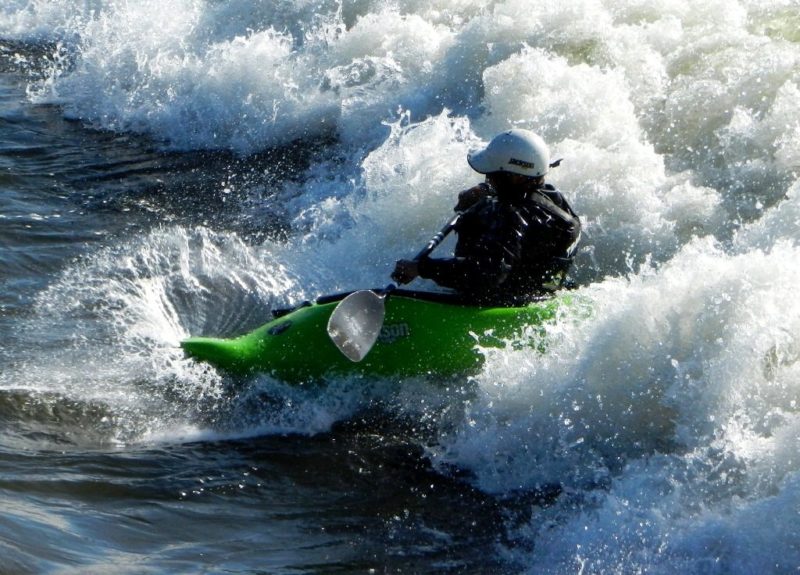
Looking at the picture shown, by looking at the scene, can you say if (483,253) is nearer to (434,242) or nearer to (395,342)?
(434,242)

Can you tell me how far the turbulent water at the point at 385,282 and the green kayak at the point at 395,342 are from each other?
10 cm

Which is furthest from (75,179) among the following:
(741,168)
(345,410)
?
(741,168)

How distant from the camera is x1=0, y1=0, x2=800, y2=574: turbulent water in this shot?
4781 millimetres

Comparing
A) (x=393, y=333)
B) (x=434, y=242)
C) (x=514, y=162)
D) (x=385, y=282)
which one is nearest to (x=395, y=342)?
(x=393, y=333)

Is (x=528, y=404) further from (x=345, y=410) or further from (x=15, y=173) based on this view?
(x=15, y=173)

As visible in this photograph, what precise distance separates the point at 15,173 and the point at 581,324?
6.00m

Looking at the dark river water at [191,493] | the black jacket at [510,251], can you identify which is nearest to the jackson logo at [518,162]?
the black jacket at [510,251]

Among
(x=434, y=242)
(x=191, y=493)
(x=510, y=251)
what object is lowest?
(x=191, y=493)

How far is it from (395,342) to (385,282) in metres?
1.88

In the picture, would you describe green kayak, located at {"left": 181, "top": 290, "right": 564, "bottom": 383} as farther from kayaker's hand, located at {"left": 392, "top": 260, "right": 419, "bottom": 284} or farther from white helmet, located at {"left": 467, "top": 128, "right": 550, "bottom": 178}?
white helmet, located at {"left": 467, "top": 128, "right": 550, "bottom": 178}

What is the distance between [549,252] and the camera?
20.3 feet

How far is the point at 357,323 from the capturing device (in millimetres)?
5973

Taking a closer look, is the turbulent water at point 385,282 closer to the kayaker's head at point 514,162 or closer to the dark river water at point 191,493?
the dark river water at point 191,493

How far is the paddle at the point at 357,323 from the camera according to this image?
5.89 metres
